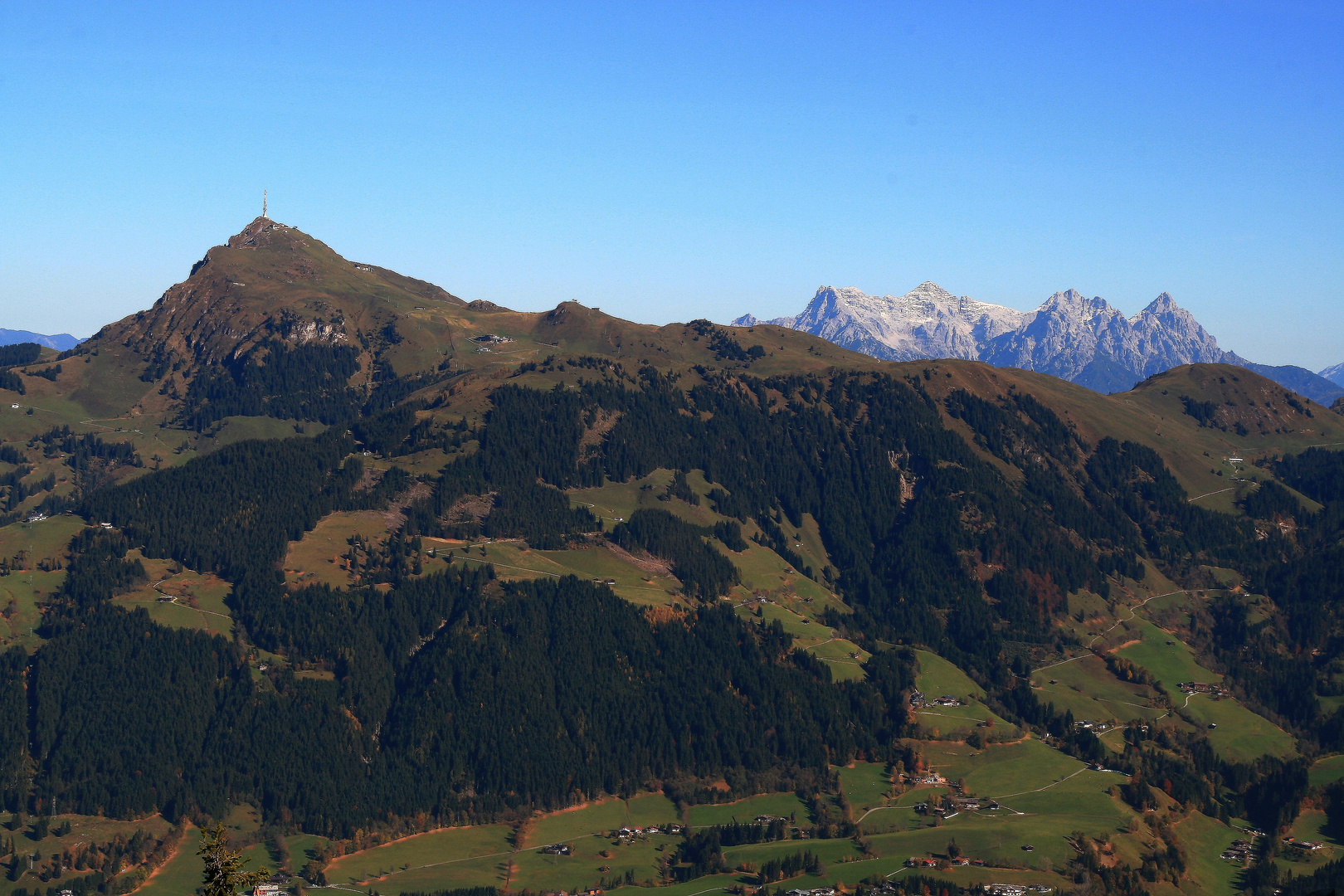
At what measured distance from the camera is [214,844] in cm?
8419

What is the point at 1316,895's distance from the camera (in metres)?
71.4

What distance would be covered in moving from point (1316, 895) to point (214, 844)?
203 feet

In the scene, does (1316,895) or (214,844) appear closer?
(1316,895)
